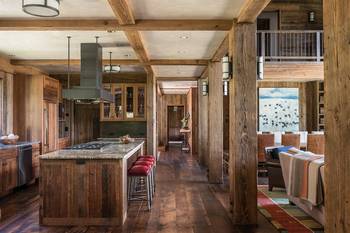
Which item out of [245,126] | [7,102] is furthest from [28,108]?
[245,126]

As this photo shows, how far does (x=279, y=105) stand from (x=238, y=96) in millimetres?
7877

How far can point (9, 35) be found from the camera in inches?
207

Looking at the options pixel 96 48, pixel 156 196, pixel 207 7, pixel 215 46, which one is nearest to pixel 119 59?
pixel 96 48

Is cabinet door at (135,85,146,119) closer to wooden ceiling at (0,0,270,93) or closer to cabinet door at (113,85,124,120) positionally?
cabinet door at (113,85,124,120)

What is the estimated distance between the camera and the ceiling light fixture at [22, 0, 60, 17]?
3.15m

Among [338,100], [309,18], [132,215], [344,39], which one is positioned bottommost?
[132,215]

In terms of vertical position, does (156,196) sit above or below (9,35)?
below

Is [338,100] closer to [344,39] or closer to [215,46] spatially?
[344,39]

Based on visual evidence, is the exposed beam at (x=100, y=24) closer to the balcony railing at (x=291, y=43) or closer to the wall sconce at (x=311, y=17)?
the balcony railing at (x=291, y=43)

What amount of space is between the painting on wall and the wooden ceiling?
5.50 m

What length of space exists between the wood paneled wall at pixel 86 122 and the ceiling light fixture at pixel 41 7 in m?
7.05

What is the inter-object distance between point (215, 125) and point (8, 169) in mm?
3937

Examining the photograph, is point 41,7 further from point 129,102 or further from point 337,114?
point 129,102

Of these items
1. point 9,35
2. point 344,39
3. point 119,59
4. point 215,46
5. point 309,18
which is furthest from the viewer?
point 309,18
